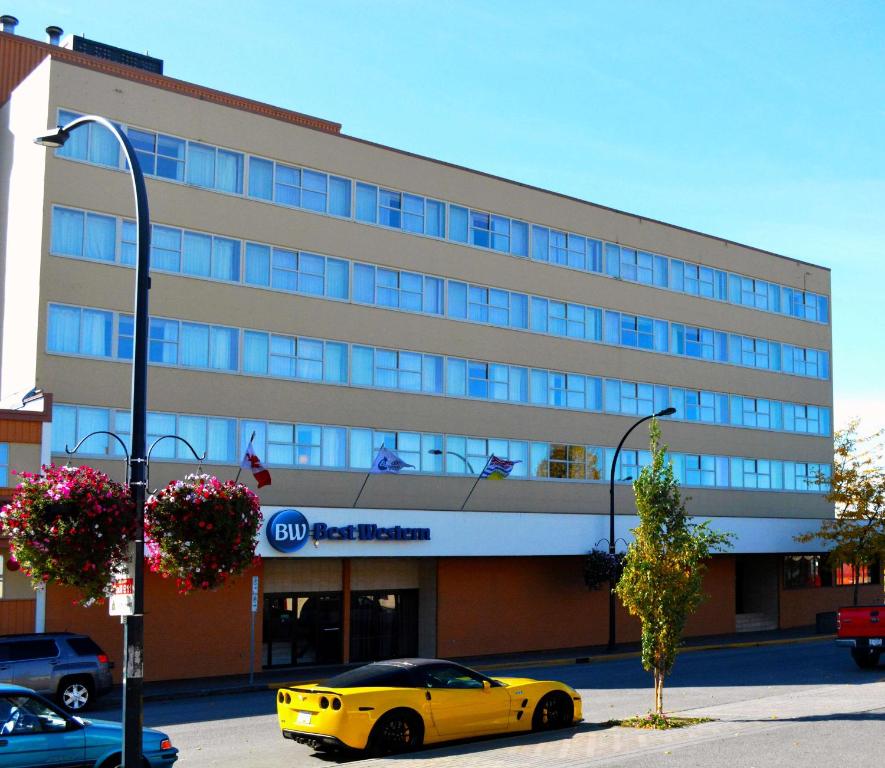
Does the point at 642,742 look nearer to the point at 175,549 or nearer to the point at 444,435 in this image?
the point at 175,549

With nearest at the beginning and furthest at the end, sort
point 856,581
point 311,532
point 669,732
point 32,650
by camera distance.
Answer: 1. point 669,732
2. point 32,650
3. point 311,532
4. point 856,581

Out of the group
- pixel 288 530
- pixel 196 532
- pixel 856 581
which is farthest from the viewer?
pixel 856 581

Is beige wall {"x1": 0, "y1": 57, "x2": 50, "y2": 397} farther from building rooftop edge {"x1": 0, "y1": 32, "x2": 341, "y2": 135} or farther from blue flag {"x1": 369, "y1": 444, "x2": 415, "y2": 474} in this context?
blue flag {"x1": 369, "y1": 444, "x2": 415, "y2": 474}

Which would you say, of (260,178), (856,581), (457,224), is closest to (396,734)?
(260,178)

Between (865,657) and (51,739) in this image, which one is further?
(865,657)

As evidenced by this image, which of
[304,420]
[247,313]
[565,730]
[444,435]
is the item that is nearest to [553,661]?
[444,435]

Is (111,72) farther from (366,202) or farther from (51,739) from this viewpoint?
(51,739)

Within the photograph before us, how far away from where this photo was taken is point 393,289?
35.4 meters

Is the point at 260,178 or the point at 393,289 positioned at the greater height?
the point at 260,178

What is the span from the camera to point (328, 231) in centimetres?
3406

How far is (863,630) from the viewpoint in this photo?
28.4 m

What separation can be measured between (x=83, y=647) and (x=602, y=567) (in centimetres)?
1879

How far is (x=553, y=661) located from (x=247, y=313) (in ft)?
45.4

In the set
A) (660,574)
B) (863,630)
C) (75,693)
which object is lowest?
(75,693)
